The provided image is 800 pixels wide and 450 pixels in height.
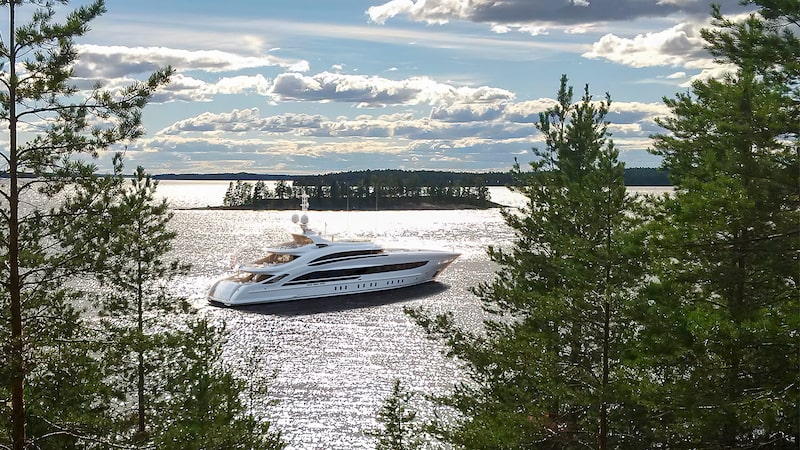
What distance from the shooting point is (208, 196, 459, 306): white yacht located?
1794 inches

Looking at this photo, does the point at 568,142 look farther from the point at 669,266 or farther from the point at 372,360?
the point at 372,360

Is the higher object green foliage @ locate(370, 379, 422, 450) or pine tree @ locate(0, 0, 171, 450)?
pine tree @ locate(0, 0, 171, 450)

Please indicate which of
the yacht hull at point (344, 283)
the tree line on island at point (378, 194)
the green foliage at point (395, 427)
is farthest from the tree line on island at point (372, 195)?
the green foliage at point (395, 427)

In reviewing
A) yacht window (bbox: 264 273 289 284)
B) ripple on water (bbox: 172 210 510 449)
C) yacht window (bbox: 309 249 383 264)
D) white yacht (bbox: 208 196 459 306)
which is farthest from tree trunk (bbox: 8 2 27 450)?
yacht window (bbox: 309 249 383 264)

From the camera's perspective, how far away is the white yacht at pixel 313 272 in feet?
149

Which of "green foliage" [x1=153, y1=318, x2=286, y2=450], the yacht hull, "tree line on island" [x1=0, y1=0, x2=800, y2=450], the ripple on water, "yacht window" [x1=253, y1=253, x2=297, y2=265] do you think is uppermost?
"tree line on island" [x1=0, y1=0, x2=800, y2=450]

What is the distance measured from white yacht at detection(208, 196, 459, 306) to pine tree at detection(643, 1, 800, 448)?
125ft

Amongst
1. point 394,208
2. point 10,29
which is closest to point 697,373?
point 10,29

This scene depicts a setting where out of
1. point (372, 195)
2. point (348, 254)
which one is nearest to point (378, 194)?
point (372, 195)

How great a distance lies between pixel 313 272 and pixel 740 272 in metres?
39.7

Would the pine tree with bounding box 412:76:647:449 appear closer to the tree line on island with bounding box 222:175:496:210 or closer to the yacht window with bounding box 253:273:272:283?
the yacht window with bounding box 253:273:272:283

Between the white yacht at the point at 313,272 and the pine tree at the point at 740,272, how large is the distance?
3800 cm

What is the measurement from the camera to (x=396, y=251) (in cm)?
5325

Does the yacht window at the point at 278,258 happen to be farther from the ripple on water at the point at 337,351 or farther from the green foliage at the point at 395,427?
the green foliage at the point at 395,427
